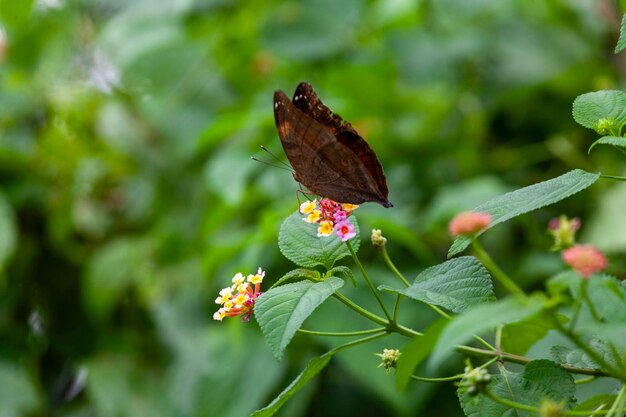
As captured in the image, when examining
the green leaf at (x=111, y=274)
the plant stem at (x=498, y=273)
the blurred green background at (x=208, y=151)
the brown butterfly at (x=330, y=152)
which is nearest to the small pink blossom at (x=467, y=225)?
the plant stem at (x=498, y=273)

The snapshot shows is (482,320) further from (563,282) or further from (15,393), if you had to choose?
(15,393)

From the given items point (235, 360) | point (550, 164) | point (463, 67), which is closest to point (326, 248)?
point (235, 360)

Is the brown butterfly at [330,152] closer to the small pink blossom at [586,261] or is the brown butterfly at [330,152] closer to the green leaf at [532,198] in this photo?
the green leaf at [532,198]

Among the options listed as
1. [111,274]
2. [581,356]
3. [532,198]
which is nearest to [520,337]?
[581,356]

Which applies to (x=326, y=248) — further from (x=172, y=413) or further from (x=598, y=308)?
(x=172, y=413)

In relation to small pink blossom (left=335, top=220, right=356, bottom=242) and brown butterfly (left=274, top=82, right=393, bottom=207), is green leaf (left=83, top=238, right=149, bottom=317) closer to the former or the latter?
brown butterfly (left=274, top=82, right=393, bottom=207)
